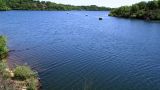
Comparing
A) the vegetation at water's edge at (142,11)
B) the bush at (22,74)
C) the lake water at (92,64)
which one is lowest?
the lake water at (92,64)

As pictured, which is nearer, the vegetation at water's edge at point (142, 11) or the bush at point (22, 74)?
the bush at point (22, 74)

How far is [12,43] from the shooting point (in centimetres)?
5209

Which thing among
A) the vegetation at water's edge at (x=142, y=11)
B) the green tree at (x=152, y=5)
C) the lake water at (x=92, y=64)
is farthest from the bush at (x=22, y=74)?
the green tree at (x=152, y=5)

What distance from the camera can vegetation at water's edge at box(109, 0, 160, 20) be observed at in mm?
133625

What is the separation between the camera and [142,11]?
142250 mm

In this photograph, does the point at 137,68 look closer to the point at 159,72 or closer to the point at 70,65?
the point at 159,72

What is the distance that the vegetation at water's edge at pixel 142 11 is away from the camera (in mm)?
133625

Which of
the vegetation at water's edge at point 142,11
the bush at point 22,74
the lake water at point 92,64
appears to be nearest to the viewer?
the bush at point 22,74

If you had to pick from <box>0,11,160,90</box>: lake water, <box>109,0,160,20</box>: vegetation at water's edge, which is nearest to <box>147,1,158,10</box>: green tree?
<box>109,0,160,20</box>: vegetation at water's edge

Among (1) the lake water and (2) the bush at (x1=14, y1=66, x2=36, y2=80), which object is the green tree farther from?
(2) the bush at (x1=14, y1=66, x2=36, y2=80)

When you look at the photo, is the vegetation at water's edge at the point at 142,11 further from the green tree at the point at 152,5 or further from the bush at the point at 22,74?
the bush at the point at 22,74

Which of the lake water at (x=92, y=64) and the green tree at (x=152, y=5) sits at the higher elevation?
the green tree at (x=152, y=5)

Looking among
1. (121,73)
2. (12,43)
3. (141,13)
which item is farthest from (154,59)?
(141,13)

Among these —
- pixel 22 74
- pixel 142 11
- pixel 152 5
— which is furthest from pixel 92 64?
pixel 152 5
